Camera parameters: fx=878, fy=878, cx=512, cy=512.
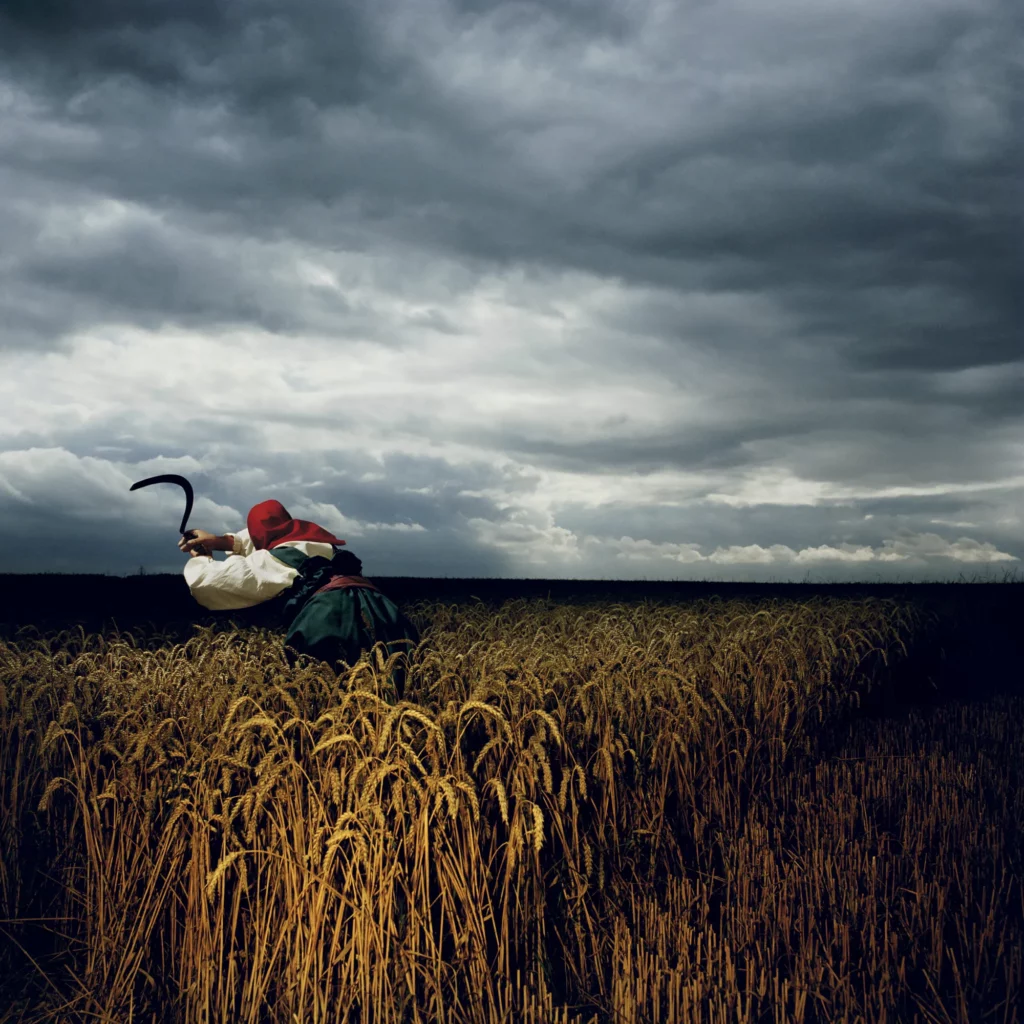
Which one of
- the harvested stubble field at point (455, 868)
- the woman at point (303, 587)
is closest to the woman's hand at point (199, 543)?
the woman at point (303, 587)

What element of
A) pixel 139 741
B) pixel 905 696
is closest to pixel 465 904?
pixel 139 741

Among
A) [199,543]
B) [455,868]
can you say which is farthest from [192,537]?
[455,868]

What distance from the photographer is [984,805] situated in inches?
183

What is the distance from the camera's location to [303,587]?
5.86m

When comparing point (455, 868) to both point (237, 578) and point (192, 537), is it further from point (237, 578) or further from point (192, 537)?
point (192, 537)

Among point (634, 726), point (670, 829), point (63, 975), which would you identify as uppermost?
point (634, 726)

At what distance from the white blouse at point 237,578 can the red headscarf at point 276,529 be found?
0.39 meters

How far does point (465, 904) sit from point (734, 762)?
2.32m

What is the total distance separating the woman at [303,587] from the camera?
5.48 meters

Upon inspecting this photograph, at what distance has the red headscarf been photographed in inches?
244

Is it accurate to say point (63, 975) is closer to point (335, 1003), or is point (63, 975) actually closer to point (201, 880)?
point (201, 880)

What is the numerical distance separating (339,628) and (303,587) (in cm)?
52

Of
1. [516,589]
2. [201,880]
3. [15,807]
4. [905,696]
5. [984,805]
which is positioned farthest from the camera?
[516,589]

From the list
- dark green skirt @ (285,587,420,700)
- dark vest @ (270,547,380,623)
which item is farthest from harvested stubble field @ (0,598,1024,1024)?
dark vest @ (270,547,380,623)
